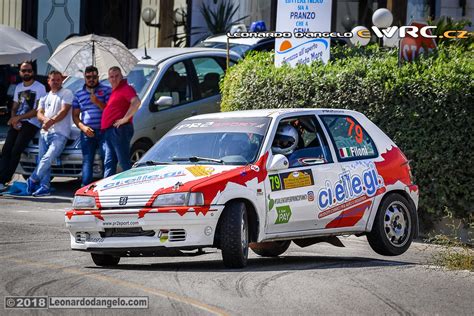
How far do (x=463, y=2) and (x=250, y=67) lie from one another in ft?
38.9

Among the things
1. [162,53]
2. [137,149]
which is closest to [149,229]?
[137,149]

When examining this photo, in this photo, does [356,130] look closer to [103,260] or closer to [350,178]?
[350,178]

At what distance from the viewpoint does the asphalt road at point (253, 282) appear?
9.38 metres

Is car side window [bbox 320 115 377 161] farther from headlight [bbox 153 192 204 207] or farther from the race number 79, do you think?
headlight [bbox 153 192 204 207]

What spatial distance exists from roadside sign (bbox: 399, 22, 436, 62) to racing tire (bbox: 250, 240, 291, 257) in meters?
4.21

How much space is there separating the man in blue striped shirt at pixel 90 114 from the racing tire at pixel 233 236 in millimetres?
7022

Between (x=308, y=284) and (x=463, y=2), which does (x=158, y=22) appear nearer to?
(x=463, y=2)

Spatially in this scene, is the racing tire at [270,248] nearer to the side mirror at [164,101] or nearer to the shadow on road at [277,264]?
the shadow on road at [277,264]

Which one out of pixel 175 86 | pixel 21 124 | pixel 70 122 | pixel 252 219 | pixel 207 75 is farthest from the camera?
pixel 207 75

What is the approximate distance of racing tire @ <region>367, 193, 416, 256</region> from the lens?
42.3 ft

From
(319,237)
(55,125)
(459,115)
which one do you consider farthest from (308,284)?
(55,125)

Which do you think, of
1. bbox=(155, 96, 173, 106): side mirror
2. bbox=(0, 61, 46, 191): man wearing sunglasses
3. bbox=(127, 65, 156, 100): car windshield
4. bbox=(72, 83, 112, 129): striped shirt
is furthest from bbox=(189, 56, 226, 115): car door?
bbox=(0, 61, 46, 191): man wearing sunglasses

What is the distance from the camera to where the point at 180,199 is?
36.8 feet

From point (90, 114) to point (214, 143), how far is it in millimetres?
6526
